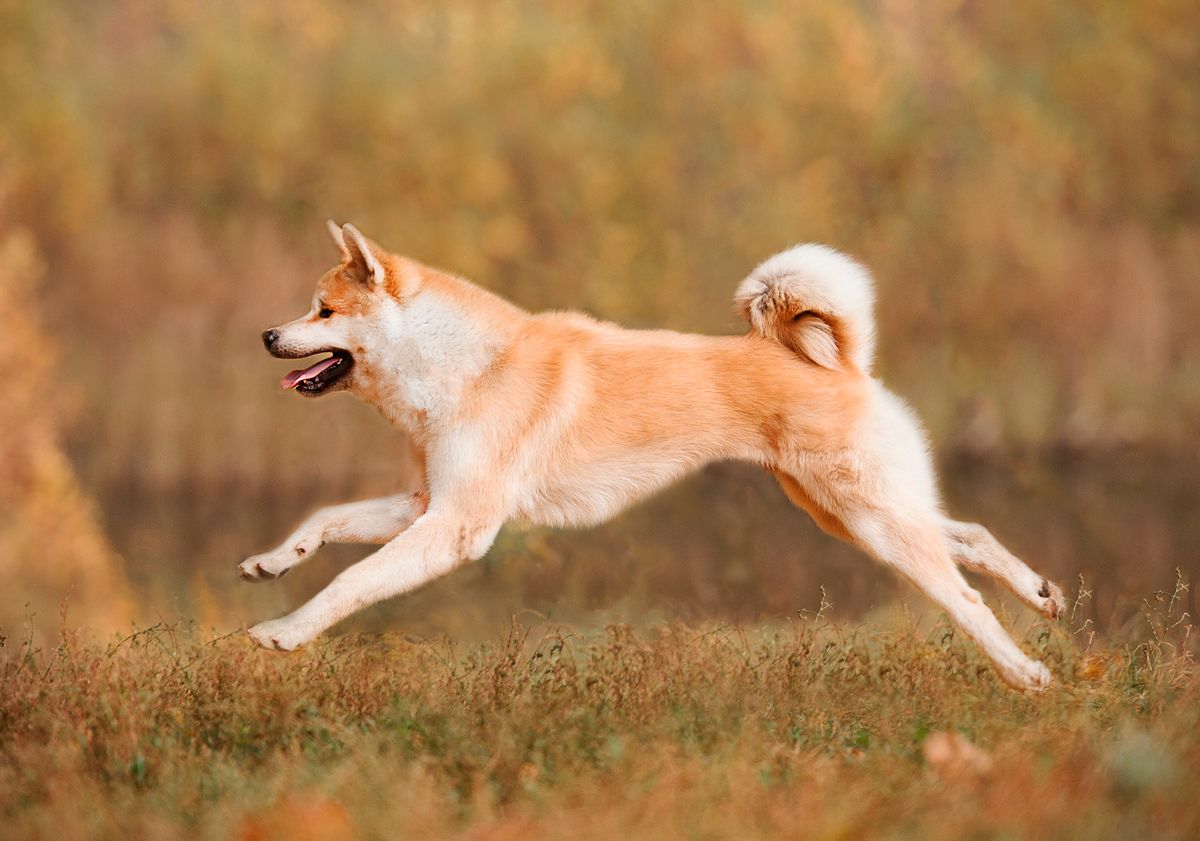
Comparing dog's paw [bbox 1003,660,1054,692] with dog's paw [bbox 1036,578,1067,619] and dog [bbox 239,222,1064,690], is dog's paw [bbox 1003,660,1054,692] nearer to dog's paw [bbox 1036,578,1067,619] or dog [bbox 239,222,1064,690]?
dog [bbox 239,222,1064,690]

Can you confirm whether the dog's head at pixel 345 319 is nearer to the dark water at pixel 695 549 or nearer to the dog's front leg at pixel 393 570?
the dog's front leg at pixel 393 570

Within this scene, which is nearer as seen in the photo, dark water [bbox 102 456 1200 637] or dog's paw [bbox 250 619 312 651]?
dog's paw [bbox 250 619 312 651]

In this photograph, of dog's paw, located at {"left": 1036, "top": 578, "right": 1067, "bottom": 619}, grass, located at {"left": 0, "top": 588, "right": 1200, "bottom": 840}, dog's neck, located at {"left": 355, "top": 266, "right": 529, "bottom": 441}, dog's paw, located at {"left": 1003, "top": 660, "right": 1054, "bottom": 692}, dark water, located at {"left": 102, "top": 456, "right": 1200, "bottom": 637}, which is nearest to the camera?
grass, located at {"left": 0, "top": 588, "right": 1200, "bottom": 840}

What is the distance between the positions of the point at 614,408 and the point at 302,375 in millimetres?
1173

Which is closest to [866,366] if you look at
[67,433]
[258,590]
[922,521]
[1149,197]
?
[922,521]

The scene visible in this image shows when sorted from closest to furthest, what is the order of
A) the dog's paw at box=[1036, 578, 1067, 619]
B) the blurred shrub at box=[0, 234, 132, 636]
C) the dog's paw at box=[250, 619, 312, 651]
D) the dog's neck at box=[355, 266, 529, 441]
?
the dog's paw at box=[250, 619, 312, 651] < the dog's neck at box=[355, 266, 529, 441] < the dog's paw at box=[1036, 578, 1067, 619] < the blurred shrub at box=[0, 234, 132, 636]

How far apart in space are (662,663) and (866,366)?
141 centimetres

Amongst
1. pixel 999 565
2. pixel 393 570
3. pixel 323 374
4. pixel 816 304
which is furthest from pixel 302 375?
pixel 999 565

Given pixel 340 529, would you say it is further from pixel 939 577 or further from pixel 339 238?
A: pixel 939 577

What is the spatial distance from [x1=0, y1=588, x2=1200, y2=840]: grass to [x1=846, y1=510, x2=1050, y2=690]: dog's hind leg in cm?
15

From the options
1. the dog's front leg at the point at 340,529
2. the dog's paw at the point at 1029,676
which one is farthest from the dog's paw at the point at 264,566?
the dog's paw at the point at 1029,676

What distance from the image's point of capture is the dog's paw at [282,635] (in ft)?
13.6

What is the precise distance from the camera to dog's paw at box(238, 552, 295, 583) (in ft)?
14.8

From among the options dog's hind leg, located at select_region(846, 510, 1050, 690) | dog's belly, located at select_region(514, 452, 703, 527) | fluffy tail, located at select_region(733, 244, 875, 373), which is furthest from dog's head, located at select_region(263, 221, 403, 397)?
dog's hind leg, located at select_region(846, 510, 1050, 690)
